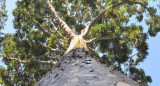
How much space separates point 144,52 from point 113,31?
217 centimetres

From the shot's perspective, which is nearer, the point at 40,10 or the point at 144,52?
the point at 144,52

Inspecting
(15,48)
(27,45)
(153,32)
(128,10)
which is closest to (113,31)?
(153,32)

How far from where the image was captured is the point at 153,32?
11.4 meters

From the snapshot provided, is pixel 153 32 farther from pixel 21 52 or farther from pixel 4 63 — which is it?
pixel 4 63

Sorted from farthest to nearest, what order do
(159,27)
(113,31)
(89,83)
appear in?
(159,27), (113,31), (89,83)

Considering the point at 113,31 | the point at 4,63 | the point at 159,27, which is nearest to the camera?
the point at 113,31

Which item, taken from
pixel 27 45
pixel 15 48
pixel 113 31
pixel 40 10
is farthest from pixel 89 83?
pixel 40 10

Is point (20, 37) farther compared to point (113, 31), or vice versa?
point (20, 37)

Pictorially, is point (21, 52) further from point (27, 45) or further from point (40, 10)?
point (40, 10)

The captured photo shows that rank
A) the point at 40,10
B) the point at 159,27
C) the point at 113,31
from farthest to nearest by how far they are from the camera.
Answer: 1. the point at 40,10
2. the point at 159,27
3. the point at 113,31

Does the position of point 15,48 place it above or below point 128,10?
below

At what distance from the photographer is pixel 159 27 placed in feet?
37.2

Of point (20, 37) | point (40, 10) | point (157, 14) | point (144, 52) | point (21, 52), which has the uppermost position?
point (40, 10)

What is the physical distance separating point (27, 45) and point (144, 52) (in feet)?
23.7
